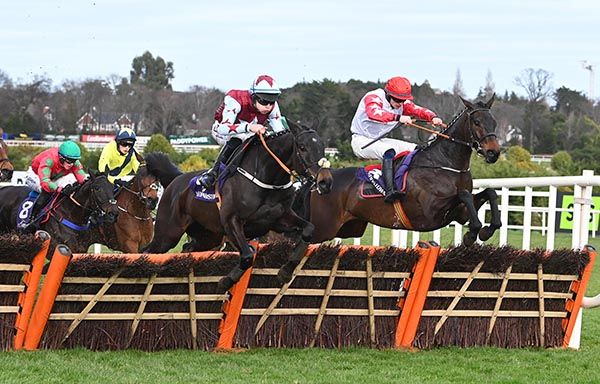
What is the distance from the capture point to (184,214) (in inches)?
341

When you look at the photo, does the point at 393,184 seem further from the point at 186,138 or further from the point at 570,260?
the point at 186,138

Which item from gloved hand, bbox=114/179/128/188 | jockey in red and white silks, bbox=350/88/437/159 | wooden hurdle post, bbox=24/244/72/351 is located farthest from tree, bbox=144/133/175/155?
wooden hurdle post, bbox=24/244/72/351

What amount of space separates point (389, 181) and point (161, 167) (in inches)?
109

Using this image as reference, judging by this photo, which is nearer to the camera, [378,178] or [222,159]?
[222,159]

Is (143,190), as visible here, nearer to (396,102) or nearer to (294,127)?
(396,102)

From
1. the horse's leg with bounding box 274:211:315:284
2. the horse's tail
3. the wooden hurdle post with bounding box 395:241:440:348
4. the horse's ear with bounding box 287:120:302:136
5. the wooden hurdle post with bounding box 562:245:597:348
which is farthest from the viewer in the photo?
the horse's tail

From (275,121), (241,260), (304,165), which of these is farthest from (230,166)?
(241,260)

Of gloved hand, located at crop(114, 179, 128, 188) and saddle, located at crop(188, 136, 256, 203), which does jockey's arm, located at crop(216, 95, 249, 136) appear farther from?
gloved hand, located at crop(114, 179, 128, 188)

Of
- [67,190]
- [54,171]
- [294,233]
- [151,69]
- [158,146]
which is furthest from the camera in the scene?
[151,69]

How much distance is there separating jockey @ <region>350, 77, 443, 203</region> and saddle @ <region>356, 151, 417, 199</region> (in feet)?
0.20

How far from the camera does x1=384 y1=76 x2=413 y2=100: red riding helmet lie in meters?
8.54

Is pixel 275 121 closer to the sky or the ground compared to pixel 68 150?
closer to the sky

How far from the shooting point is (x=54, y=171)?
957cm

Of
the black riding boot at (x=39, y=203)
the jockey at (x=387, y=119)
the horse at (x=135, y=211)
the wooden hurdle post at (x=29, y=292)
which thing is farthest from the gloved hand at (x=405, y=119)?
the black riding boot at (x=39, y=203)
